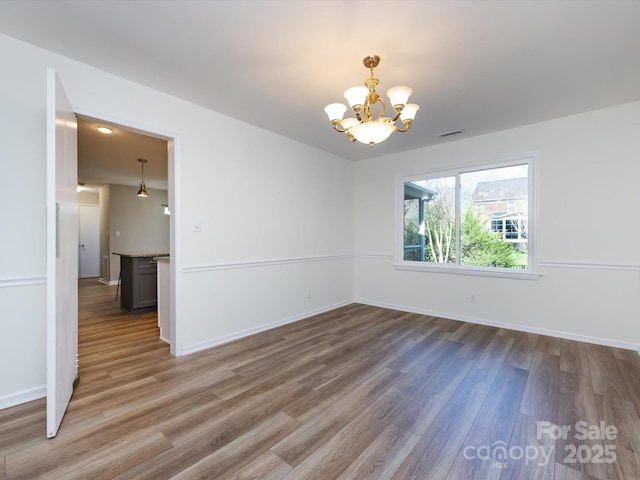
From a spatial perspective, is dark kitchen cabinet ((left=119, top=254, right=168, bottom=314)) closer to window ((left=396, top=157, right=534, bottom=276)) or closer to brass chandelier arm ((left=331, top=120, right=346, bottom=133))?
brass chandelier arm ((left=331, top=120, right=346, bottom=133))

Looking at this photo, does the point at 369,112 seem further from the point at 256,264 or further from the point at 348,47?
the point at 256,264

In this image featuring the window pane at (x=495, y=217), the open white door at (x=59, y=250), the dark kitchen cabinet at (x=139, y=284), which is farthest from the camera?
the dark kitchen cabinet at (x=139, y=284)

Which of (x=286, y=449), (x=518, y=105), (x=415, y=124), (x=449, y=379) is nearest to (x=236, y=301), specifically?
(x=286, y=449)

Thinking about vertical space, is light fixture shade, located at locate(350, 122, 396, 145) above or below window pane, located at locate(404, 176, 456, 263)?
above

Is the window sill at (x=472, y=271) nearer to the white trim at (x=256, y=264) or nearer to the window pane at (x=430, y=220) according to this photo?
the window pane at (x=430, y=220)

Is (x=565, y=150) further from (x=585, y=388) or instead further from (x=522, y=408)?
(x=522, y=408)

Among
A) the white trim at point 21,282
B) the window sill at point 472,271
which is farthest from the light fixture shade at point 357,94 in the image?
the window sill at point 472,271

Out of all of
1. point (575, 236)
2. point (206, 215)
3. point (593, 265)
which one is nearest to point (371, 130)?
point (206, 215)

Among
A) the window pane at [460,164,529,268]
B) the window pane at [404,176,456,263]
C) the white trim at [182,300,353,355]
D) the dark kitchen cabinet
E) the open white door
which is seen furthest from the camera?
the dark kitchen cabinet

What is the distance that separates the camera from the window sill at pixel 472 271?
3723mm

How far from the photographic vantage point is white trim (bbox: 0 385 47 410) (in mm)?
2057

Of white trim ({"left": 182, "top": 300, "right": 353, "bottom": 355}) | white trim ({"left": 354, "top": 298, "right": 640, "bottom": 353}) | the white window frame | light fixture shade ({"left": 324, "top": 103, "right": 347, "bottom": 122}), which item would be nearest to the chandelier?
light fixture shade ({"left": 324, "top": 103, "right": 347, "bottom": 122})

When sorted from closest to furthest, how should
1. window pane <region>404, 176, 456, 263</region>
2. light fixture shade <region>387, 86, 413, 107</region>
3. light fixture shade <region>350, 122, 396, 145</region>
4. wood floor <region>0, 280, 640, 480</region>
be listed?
wood floor <region>0, 280, 640, 480</region> → light fixture shade <region>387, 86, 413, 107</region> → light fixture shade <region>350, 122, 396, 145</region> → window pane <region>404, 176, 456, 263</region>

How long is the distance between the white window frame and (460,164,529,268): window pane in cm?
6
